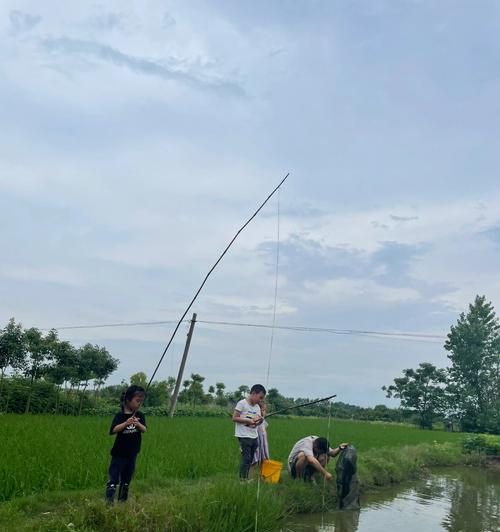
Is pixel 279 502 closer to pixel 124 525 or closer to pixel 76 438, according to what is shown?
pixel 124 525

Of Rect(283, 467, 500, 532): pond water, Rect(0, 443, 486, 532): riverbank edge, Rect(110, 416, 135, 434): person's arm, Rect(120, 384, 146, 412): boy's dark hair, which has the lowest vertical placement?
Rect(283, 467, 500, 532): pond water

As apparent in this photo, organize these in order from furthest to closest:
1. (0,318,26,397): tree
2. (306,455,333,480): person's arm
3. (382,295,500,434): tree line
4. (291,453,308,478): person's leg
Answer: (382,295,500,434): tree line < (0,318,26,397): tree < (291,453,308,478): person's leg < (306,455,333,480): person's arm

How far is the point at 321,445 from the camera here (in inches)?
282

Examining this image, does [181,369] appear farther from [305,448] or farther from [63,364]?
[305,448]

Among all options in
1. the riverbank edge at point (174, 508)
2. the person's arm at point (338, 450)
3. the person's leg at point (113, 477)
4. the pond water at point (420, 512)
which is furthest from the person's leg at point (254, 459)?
the person's leg at point (113, 477)

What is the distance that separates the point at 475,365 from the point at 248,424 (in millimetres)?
31540

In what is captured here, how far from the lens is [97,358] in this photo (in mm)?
22344

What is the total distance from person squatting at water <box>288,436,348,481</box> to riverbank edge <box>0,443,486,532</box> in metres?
0.19

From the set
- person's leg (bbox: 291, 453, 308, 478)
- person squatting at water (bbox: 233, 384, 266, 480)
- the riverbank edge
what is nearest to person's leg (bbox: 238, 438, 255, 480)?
person squatting at water (bbox: 233, 384, 266, 480)

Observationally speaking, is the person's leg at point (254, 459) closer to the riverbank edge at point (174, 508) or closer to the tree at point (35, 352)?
the riverbank edge at point (174, 508)

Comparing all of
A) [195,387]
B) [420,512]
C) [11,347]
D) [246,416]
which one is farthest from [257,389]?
[195,387]

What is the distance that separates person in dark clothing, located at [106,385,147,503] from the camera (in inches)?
205

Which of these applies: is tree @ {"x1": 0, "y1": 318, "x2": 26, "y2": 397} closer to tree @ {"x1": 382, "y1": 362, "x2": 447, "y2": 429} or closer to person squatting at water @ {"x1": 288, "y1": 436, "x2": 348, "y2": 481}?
person squatting at water @ {"x1": 288, "y1": 436, "x2": 348, "y2": 481}

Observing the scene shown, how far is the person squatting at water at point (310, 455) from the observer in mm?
7137
